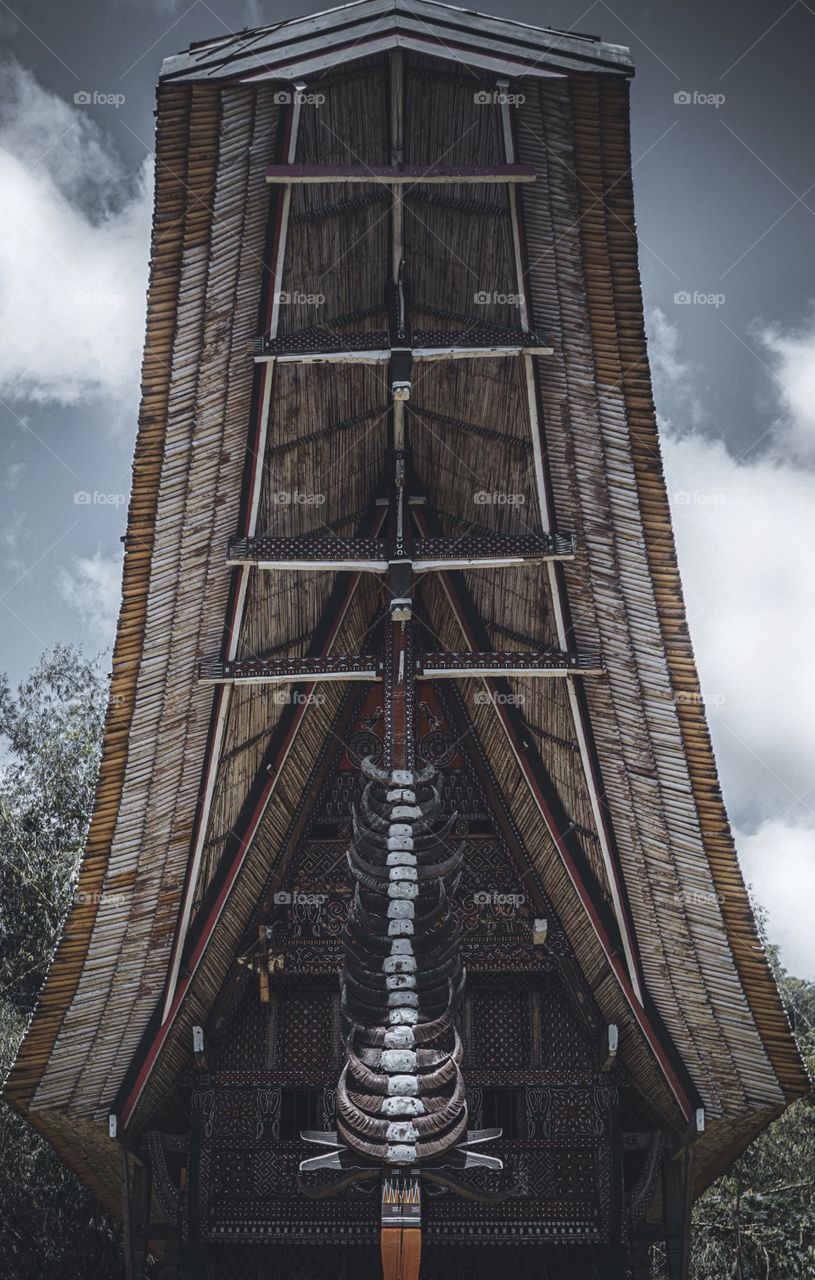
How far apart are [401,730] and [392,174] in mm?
3149

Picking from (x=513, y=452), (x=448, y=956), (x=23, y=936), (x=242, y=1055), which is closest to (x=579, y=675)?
(x=513, y=452)

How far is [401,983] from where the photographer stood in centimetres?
688

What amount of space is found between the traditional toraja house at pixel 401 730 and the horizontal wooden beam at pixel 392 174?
22 mm

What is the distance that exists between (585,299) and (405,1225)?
499 centimetres

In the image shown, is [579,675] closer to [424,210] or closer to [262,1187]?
[424,210]

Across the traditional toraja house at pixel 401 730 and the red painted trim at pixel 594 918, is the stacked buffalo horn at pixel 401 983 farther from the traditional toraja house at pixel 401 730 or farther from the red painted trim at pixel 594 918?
the red painted trim at pixel 594 918

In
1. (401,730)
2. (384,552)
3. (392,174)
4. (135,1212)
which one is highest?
(392,174)

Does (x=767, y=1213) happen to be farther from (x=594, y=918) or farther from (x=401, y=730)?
(x=401, y=730)

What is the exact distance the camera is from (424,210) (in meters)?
8.22

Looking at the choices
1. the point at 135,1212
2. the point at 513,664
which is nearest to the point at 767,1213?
the point at 135,1212

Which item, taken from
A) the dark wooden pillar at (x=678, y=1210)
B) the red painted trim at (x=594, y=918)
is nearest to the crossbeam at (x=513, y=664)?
the red painted trim at (x=594, y=918)

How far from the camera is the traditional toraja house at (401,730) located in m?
7.47

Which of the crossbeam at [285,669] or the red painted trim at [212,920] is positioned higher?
the crossbeam at [285,669]

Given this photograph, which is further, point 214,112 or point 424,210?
point 424,210
